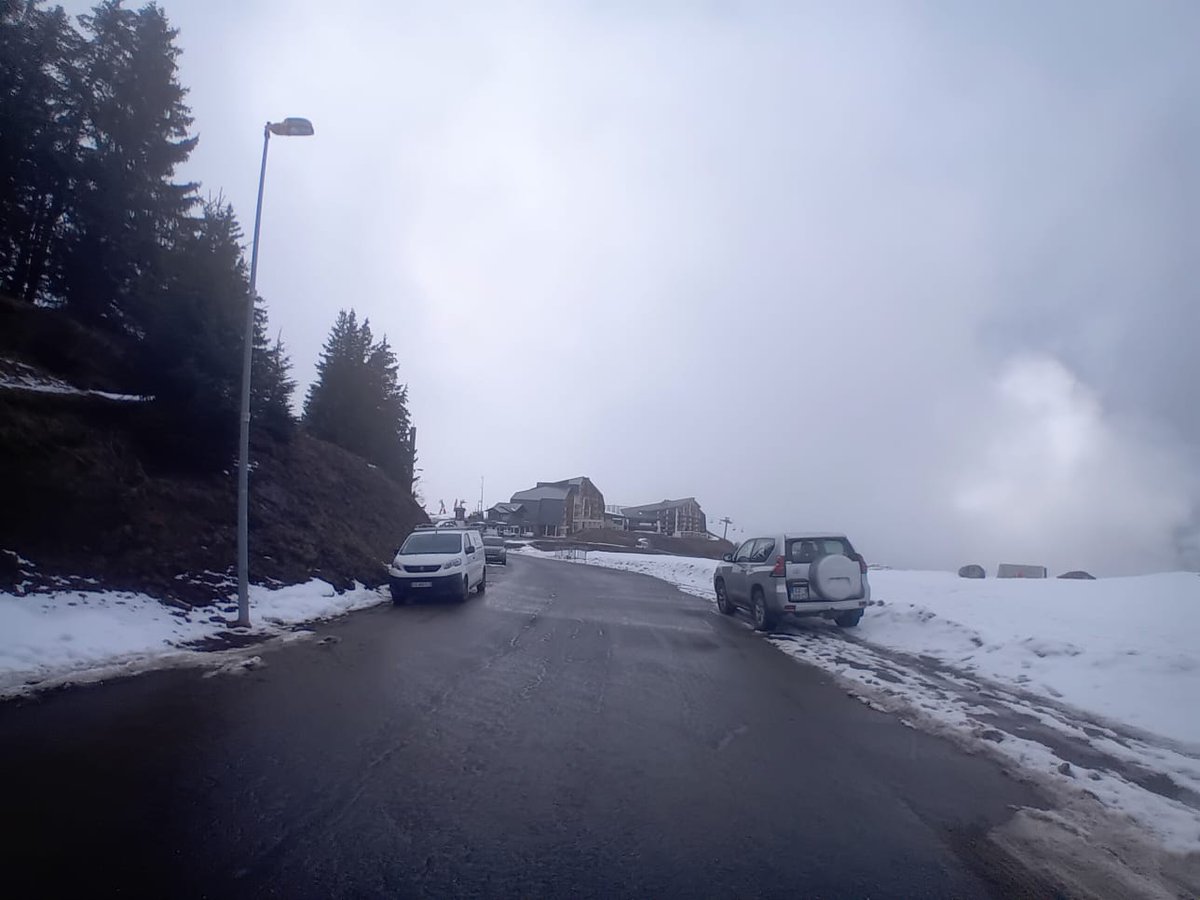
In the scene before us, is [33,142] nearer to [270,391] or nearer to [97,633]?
[270,391]

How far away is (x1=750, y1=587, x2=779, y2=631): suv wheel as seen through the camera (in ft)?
46.9

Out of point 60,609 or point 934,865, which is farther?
point 60,609

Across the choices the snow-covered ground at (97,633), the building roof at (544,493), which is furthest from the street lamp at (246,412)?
the building roof at (544,493)

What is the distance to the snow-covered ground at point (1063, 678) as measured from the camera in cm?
575

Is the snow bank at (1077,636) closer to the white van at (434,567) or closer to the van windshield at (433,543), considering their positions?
the white van at (434,567)

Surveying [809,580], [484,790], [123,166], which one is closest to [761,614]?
[809,580]

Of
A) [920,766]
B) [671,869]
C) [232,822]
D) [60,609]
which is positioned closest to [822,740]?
[920,766]

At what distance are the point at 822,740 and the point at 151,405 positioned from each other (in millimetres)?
17110

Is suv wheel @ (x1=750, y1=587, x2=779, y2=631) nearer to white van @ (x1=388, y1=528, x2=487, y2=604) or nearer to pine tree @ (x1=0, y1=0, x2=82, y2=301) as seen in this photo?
white van @ (x1=388, y1=528, x2=487, y2=604)

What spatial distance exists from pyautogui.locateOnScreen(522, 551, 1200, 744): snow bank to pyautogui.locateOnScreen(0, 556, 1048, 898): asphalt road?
3.03m

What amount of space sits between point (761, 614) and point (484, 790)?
10.1m

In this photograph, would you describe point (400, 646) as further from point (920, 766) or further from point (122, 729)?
point (920, 766)

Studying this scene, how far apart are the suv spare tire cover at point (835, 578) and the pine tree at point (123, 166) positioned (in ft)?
66.4

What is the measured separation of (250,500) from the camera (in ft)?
63.3
